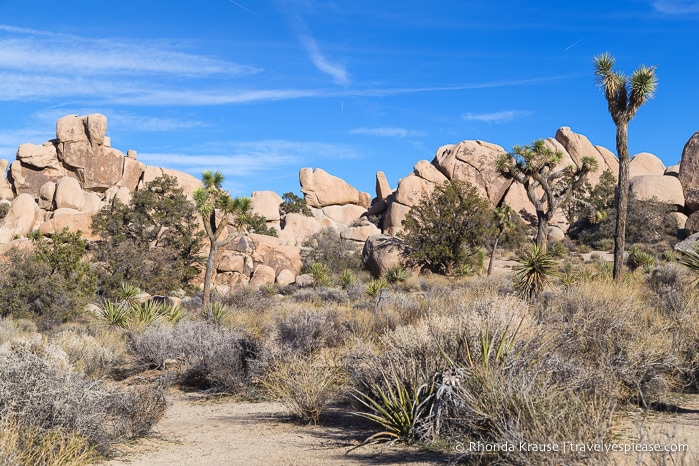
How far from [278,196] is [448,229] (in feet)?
111

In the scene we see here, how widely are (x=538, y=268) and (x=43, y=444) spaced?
1259 centimetres

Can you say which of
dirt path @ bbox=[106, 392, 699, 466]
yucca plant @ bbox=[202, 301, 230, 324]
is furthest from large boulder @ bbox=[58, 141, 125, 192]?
dirt path @ bbox=[106, 392, 699, 466]

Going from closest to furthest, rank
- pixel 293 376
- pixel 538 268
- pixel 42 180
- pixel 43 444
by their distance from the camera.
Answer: pixel 43 444, pixel 293 376, pixel 538 268, pixel 42 180

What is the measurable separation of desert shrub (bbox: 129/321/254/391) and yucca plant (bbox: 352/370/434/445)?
4.51 m

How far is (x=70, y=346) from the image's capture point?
11.2m

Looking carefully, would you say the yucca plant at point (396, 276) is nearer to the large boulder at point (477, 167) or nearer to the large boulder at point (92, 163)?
the large boulder at point (477, 167)

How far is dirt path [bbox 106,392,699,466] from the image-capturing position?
6.17m

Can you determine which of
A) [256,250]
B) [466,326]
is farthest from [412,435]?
[256,250]

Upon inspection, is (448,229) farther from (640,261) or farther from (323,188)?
(323,188)

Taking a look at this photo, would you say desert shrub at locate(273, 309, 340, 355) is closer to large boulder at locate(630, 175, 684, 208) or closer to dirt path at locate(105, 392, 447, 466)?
dirt path at locate(105, 392, 447, 466)

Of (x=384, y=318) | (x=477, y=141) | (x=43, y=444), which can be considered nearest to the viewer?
(x=43, y=444)

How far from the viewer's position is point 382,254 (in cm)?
3712

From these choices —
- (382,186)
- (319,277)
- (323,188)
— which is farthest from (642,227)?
(323,188)

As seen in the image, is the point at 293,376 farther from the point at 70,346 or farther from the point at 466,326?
the point at 70,346
